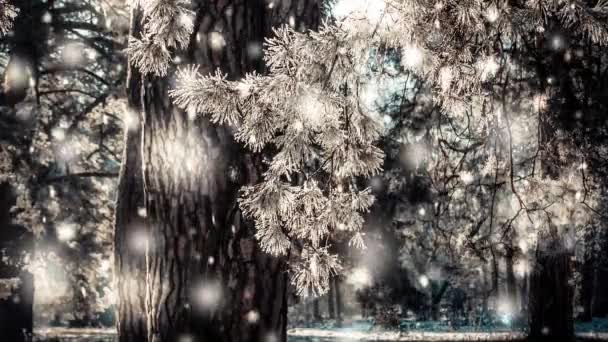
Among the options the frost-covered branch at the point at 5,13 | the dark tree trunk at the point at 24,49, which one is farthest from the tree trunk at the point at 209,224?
the dark tree trunk at the point at 24,49

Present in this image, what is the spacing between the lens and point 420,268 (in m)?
25.0

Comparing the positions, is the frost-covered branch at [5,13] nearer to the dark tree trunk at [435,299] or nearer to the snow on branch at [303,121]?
the snow on branch at [303,121]

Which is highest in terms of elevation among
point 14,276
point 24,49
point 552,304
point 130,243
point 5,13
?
point 24,49

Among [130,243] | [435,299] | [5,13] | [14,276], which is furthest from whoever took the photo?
[435,299]

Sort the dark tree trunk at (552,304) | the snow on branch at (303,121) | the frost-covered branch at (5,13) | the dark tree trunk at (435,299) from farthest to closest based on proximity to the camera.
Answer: the dark tree trunk at (435,299), the dark tree trunk at (552,304), the frost-covered branch at (5,13), the snow on branch at (303,121)

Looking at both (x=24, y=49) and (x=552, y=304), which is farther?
(x=552, y=304)

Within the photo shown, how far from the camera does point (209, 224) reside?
3123mm

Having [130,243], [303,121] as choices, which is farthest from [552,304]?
[303,121]

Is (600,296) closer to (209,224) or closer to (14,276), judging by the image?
(14,276)

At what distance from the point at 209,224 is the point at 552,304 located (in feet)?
34.3

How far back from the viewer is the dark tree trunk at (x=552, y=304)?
457 inches

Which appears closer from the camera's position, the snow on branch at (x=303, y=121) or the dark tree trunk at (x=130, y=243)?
the snow on branch at (x=303, y=121)

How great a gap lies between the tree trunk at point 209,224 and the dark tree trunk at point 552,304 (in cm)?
983

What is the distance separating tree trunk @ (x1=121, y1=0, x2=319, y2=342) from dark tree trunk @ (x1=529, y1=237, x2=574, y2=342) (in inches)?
387
